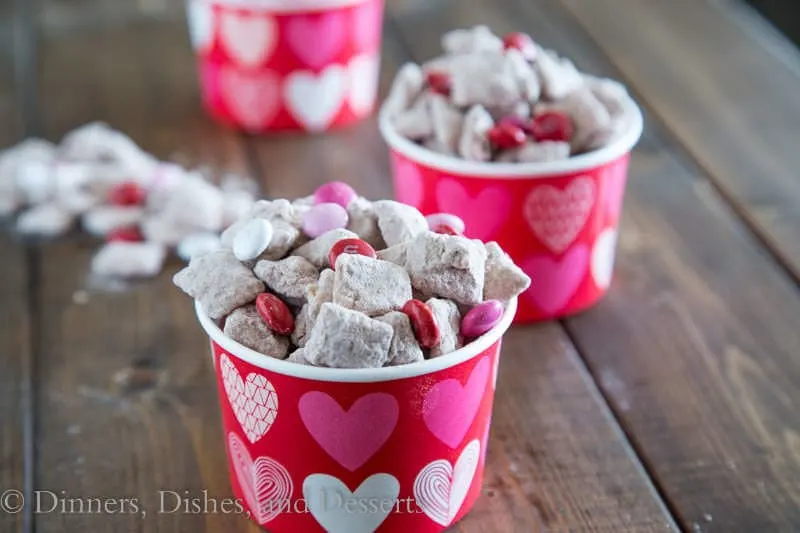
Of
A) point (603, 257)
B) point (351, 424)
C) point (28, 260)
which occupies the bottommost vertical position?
point (28, 260)

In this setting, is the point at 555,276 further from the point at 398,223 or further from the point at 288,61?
the point at 288,61

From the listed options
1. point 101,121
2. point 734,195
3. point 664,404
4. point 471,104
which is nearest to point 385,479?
point 664,404

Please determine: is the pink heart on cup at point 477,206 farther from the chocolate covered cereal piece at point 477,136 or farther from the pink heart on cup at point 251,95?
the pink heart on cup at point 251,95

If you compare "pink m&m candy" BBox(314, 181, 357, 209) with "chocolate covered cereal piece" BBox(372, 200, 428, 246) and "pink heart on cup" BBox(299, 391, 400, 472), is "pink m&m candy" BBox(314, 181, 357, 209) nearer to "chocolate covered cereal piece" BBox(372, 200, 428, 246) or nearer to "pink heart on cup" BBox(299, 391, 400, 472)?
"chocolate covered cereal piece" BBox(372, 200, 428, 246)

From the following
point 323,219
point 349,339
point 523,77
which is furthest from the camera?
point 523,77

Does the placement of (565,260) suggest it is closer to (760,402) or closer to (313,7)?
(760,402)

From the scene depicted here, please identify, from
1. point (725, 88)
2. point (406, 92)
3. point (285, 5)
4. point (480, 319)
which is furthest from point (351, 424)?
point (725, 88)

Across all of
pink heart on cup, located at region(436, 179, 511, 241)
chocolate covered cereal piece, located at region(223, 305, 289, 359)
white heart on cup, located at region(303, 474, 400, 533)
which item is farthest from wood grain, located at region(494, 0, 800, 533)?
chocolate covered cereal piece, located at region(223, 305, 289, 359)
